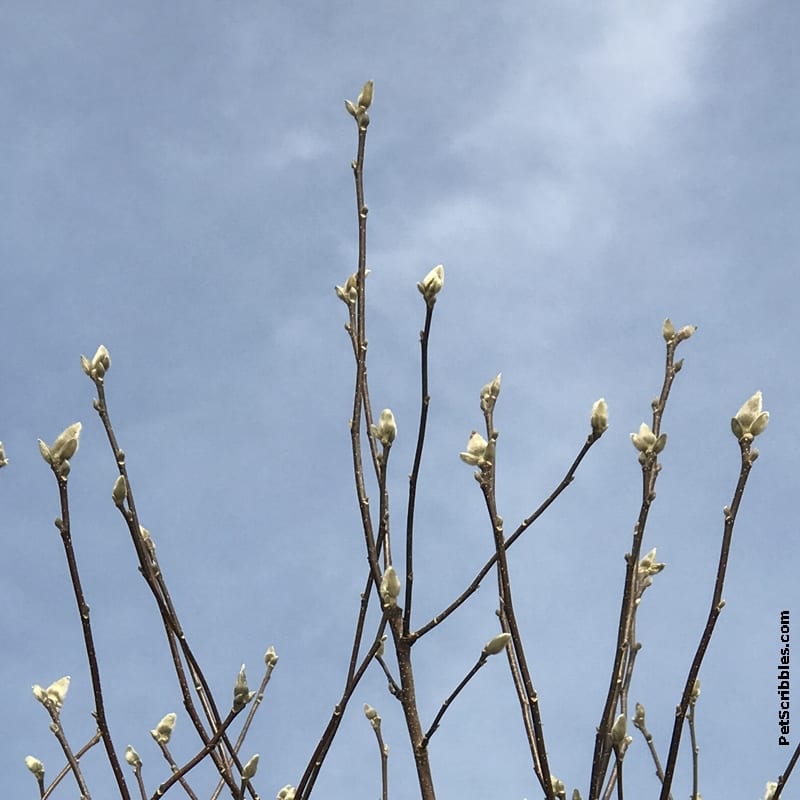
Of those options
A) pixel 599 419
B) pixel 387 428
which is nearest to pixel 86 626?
pixel 387 428

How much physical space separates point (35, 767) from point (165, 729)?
592mm

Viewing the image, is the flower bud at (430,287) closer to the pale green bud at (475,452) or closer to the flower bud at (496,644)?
the pale green bud at (475,452)

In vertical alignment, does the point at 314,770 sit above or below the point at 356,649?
below

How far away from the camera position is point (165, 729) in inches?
126

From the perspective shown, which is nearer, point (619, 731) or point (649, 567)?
point (619, 731)

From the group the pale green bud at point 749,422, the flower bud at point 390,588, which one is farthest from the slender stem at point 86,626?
the pale green bud at point 749,422

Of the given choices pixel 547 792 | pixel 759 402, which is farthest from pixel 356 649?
pixel 759 402

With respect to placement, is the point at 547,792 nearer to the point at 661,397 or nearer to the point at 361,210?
the point at 661,397

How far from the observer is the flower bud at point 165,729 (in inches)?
126

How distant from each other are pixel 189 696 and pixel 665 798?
3.96ft

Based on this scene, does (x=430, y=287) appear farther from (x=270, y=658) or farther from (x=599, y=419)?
(x=270, y=658)

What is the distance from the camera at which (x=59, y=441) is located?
2.49 metres

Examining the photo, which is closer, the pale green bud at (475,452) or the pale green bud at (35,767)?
the pale green bud at (475,452)

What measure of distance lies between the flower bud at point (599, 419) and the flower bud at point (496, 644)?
0.58m
